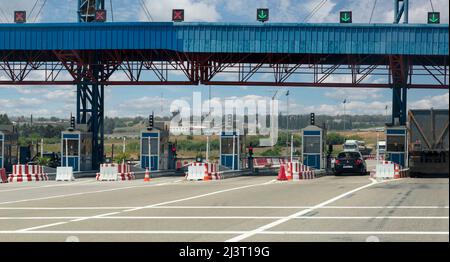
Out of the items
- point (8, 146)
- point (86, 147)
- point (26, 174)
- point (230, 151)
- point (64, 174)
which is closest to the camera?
point (26, 174)

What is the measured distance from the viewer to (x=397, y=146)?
43.7 m

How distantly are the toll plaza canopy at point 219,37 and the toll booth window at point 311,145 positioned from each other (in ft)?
19.9

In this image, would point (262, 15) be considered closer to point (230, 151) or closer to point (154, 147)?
point (230, 151)

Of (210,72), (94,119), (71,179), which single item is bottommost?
(71,179)

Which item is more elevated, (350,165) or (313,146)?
(313,146)

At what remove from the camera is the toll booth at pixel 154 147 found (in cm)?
4491

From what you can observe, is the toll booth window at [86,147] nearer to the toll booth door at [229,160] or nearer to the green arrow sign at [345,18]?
the toll booth door at [229,160]

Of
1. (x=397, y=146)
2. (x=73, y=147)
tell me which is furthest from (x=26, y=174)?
(x=397, y=146)

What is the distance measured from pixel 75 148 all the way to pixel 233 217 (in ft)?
97.8

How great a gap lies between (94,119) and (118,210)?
3009 cm

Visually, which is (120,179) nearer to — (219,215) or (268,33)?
(268,33)

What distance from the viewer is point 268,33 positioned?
42125 millimetres

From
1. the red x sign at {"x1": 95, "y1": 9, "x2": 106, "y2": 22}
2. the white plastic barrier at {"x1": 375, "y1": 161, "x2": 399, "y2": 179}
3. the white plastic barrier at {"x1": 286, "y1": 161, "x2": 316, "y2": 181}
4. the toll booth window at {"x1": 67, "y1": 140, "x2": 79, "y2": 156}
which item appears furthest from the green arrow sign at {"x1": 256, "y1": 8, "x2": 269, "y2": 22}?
the toll booth window at {"x1": 67, "y1": 140, "x2": 79, "y2": 156}
